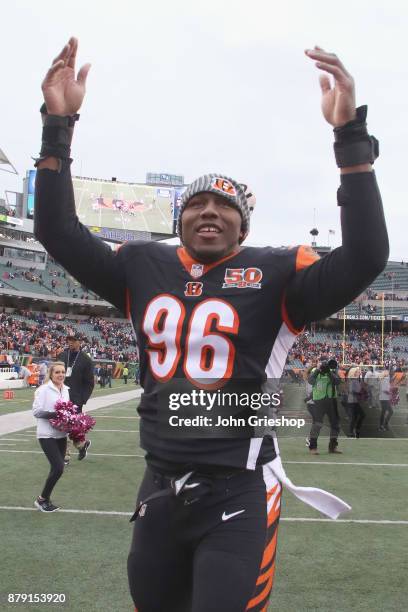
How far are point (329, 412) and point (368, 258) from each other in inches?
396

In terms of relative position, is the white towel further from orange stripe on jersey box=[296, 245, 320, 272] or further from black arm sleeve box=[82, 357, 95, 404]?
black arm sleeve box=[82, 357, 95, 404]

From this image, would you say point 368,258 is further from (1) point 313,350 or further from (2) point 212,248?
(1) point 313,350

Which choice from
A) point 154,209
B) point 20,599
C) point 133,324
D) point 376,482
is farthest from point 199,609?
point 154,209

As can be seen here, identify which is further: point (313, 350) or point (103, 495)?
point (313, 350)

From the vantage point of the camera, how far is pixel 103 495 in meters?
7.56

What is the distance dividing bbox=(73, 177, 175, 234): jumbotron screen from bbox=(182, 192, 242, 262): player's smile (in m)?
58.6

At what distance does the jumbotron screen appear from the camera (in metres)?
60.6

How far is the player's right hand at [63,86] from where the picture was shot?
2227 millimetres

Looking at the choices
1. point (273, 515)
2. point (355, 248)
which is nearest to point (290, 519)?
point (273, 515)

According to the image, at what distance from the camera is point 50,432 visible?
23.8 feet

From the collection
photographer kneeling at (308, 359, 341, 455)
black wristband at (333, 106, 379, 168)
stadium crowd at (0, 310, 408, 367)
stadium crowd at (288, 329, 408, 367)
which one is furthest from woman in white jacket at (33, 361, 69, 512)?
stadium crowd at (288, 329, 408, 367)

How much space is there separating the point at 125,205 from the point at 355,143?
61.4 metres

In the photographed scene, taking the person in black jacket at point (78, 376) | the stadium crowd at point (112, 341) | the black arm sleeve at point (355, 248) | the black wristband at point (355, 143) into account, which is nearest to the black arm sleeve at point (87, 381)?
the person in black jacket at point (78, 376)

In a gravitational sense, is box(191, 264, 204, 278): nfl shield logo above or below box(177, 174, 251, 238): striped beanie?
below
